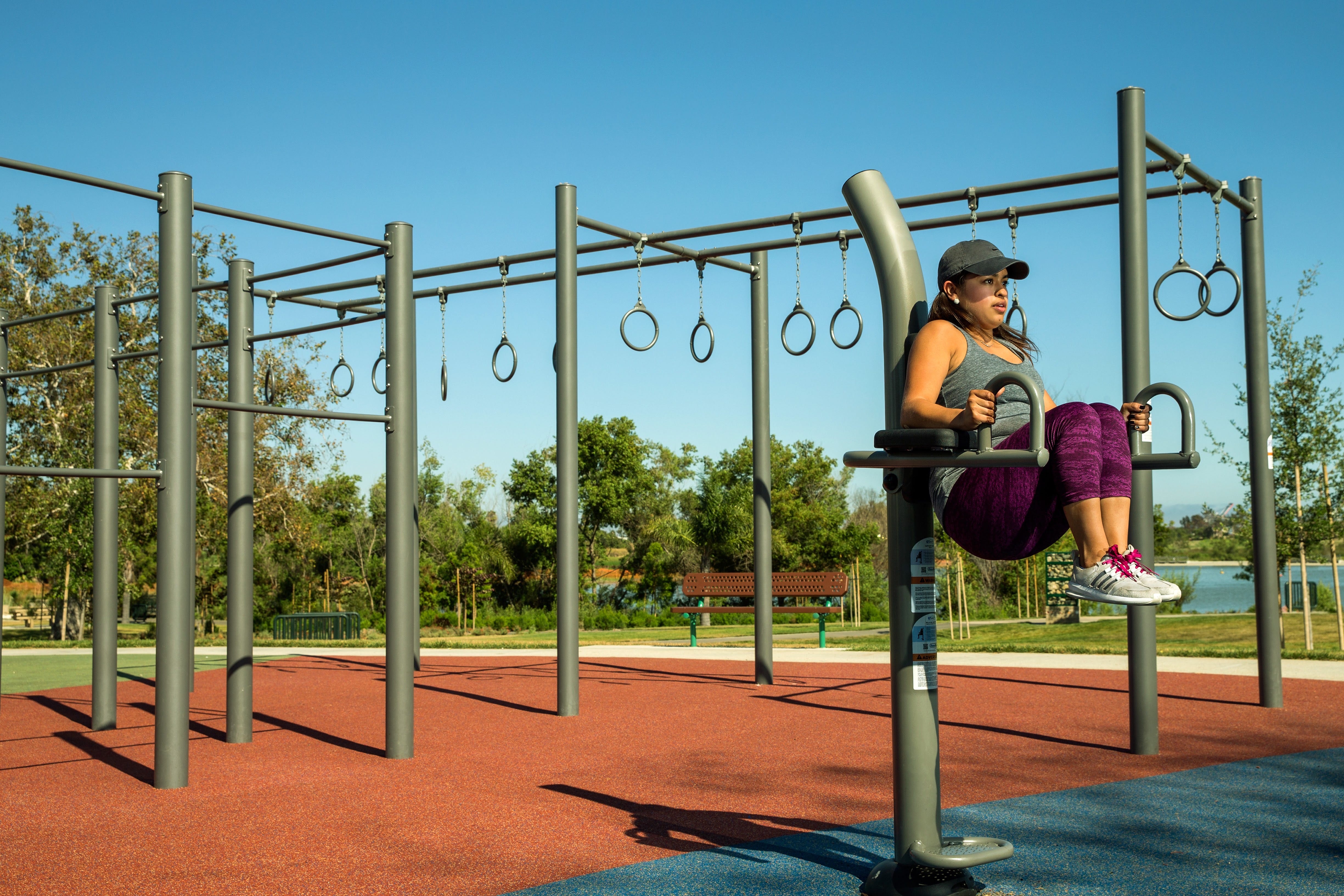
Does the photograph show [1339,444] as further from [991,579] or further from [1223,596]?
[1223,596]

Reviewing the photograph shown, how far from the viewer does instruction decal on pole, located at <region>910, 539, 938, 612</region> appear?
12.7 ft

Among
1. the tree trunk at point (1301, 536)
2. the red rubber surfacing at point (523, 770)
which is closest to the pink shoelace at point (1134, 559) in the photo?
the red rubber surfacing at point (523, 770)

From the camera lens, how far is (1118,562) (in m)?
3.15

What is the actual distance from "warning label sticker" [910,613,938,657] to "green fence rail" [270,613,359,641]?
58.4ft

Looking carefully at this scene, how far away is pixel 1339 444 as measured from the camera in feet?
40.9

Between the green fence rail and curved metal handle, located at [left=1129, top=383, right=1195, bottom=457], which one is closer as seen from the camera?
curved metal handle, located at [left=1129, top=383, right=1195, bottom=457]

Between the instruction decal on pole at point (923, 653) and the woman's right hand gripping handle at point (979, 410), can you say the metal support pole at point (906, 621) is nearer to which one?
the instruction decal on pole at point (923, 653)

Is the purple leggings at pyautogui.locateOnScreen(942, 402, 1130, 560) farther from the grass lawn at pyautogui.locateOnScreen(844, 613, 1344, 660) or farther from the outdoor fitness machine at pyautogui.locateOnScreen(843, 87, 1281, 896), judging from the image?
the grass lawn at pyautogui.locateOnScreen(844, 613, 1344, 660)

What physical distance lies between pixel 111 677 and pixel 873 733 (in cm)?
594

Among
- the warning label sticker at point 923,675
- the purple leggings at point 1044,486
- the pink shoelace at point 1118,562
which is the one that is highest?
the purple leggings at point 1044,486

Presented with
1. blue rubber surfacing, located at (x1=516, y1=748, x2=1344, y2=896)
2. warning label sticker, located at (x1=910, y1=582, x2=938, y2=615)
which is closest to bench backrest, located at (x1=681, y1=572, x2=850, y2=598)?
blue rubber surfacing, located at (x1=516, y1=748, x2=1344, y2=896)

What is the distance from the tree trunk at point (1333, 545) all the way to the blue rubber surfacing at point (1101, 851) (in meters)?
7.72

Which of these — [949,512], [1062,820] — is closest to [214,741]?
[1062,820]

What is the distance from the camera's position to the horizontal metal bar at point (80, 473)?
598cm
